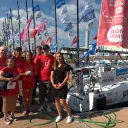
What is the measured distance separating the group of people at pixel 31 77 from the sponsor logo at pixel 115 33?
1.15 m

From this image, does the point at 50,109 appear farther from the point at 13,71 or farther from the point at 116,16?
the point at 116,16

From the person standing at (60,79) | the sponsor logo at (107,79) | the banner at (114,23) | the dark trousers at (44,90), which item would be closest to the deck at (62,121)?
the dark trousers at (44,90)

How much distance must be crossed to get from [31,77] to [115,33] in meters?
2.22

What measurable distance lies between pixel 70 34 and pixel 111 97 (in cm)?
1405

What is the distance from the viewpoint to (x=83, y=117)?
16.2 ft

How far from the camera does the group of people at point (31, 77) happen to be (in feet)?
14.6

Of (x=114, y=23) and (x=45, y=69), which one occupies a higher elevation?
(x=114, y=23)

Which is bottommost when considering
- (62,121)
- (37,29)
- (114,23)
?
(62,121)

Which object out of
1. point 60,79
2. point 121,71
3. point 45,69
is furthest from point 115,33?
point 121,71

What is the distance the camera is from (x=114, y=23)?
4461 millimetres

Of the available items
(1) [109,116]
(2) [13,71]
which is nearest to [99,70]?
(1) [109,116]

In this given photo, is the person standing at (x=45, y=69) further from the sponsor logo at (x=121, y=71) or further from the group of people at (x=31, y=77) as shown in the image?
the sponsor logo at (x=121, y=71)

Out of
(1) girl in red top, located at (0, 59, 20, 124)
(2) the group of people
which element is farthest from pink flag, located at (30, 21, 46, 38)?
(1) girl in red top, located at (0, 59, 20, 124)

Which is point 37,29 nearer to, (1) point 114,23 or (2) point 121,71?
(2) point 121,71
